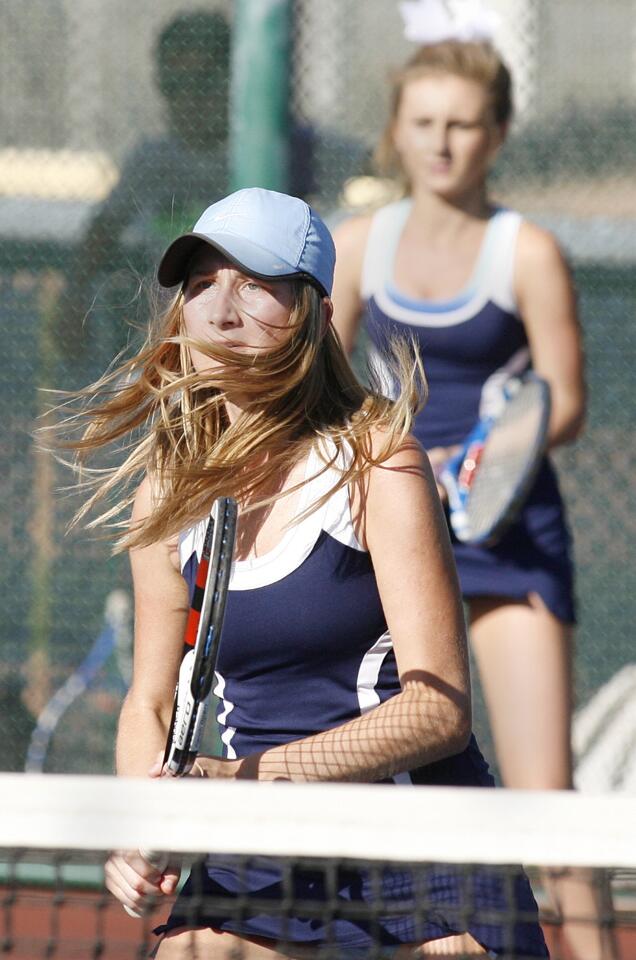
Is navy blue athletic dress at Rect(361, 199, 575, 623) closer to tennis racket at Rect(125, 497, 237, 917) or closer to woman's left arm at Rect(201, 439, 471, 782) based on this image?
woman's left arm at Rect(201, 439, 471, 782)

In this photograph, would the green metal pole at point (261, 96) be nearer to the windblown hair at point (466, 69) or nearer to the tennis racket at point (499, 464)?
the windblown hair at point (466, 69)

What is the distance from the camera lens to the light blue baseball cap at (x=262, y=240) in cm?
179

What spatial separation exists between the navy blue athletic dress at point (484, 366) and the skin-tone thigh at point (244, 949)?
1.64 m

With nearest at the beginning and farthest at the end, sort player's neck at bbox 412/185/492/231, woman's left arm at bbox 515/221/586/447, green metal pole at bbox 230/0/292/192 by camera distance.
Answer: woman's left arm at bbox 515/221/586/447 → player's neck at bbox 412/185/492/231 → green metal pole at bbox 230/0/292/192

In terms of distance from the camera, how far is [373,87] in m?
4.04

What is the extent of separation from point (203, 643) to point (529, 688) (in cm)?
172

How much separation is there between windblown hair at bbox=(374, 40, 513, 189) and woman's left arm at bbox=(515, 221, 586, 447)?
37cm

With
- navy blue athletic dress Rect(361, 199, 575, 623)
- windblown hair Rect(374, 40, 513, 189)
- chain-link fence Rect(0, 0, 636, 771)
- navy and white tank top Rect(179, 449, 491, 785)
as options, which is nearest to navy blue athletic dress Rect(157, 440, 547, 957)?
navy and white tank top Rect(179, 449, 491, 785)

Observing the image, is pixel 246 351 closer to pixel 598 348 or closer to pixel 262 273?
pixel 262 273

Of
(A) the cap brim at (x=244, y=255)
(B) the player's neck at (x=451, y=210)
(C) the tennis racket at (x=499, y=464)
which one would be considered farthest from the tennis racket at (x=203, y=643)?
(B) the player's neck at (x=451, y=210)

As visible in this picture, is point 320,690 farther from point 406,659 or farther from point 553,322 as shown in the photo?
point 553,322

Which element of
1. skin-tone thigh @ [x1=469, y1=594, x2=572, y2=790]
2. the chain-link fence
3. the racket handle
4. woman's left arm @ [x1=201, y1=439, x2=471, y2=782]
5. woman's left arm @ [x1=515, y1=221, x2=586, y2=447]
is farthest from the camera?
the chain-link fence

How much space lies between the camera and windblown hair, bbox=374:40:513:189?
138 inches

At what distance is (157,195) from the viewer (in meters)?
4.11
